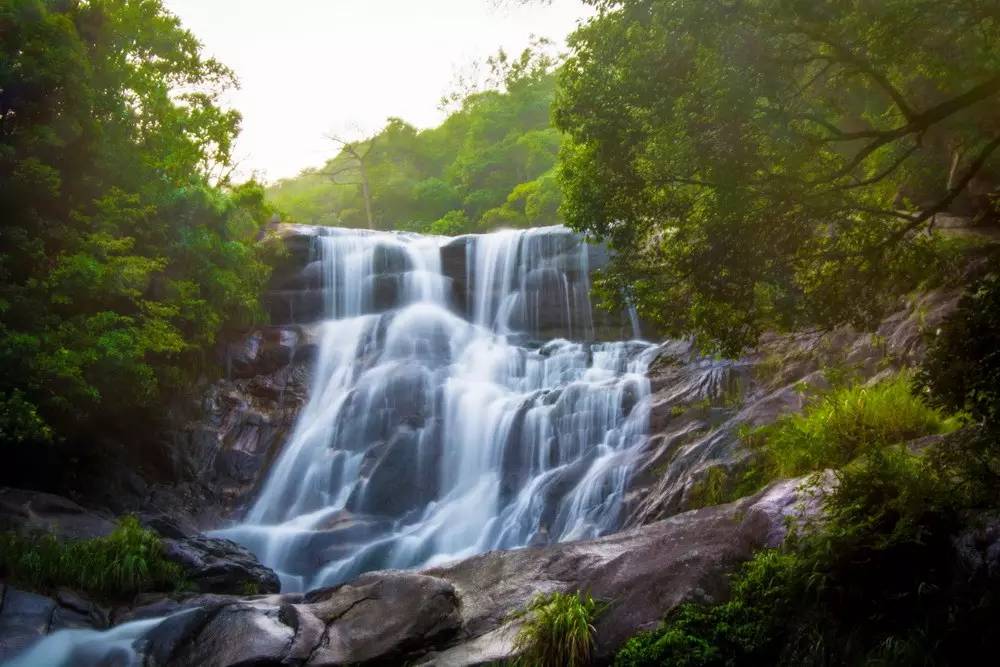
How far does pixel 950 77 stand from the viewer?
285 inches

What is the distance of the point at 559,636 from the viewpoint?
285 inches

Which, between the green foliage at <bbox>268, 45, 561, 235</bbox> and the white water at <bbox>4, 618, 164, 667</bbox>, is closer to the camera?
the white water at <bbox>4, 618, 164, 667</bbox>

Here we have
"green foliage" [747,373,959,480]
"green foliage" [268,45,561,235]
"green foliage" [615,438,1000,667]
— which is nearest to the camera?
"green foliage" [615,438,1000,667]

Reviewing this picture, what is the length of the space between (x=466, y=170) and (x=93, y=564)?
34181 millimetres

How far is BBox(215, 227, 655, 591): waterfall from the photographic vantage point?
14.2 meters

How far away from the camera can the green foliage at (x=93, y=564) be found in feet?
37.3

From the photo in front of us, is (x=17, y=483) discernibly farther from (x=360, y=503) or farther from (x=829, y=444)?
(x=829, y=444)

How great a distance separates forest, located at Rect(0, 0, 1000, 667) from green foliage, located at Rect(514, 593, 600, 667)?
3cm

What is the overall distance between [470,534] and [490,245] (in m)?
13.4

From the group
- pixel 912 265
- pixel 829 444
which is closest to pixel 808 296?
pixel 912 265

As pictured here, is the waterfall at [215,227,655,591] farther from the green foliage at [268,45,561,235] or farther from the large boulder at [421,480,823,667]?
the green foliage at [268,45,561,235]

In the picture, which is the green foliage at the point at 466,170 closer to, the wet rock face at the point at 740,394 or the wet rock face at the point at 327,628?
the wet rock face at the point at 740,394

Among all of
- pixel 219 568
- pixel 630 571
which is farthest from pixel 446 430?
pixel 630 571

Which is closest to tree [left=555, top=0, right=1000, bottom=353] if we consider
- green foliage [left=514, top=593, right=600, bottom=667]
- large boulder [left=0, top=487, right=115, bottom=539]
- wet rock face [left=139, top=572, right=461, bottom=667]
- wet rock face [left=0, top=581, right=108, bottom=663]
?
green foliage [left=514, top=593, right=600, bottom=667]
